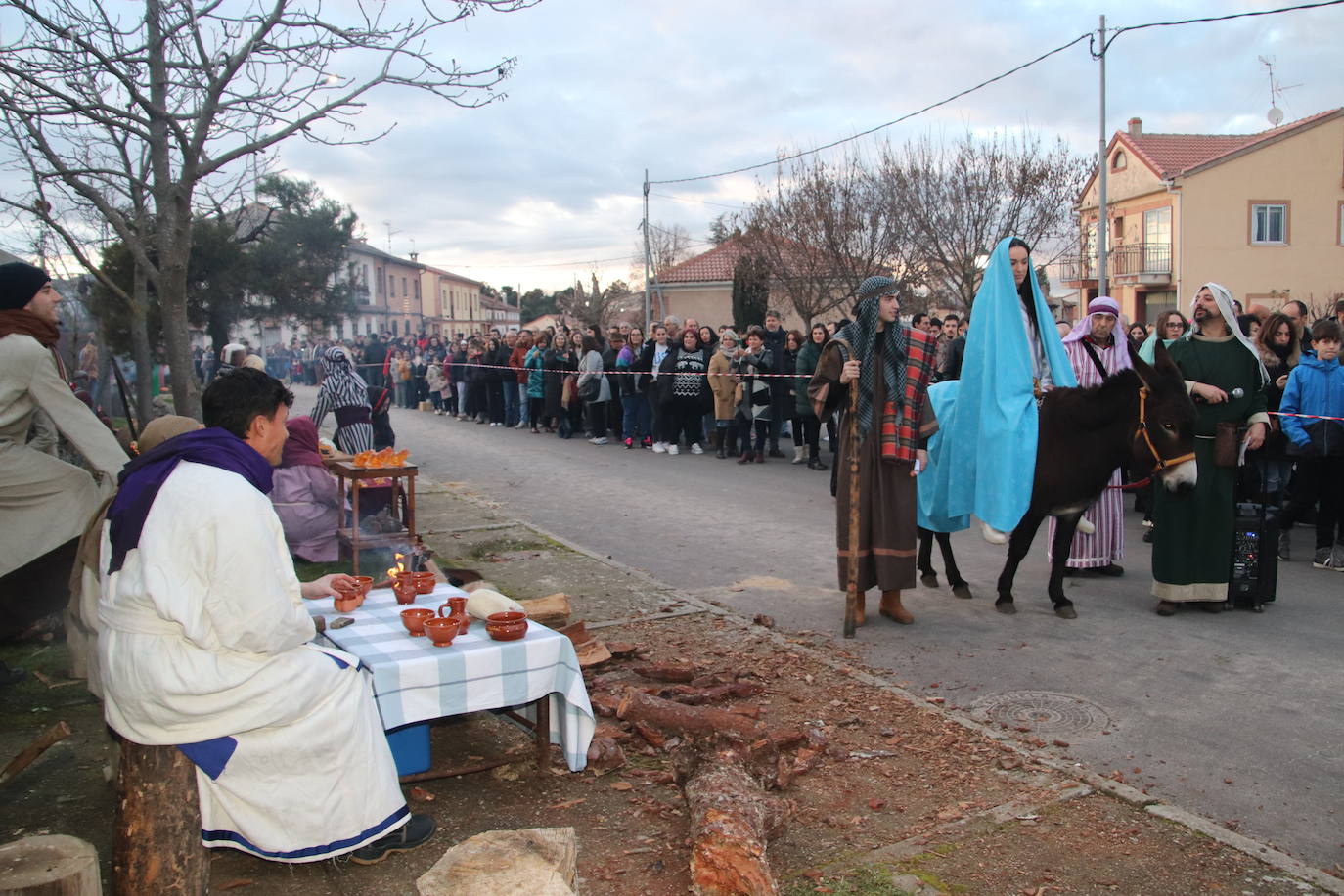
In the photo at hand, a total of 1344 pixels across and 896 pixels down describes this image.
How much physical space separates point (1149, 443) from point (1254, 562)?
3.70 ft

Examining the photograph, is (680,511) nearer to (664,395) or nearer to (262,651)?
(664,395)

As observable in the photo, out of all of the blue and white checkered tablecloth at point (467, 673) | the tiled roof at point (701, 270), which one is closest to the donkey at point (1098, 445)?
the blue and white checkered tablecloth at point (467, 673)

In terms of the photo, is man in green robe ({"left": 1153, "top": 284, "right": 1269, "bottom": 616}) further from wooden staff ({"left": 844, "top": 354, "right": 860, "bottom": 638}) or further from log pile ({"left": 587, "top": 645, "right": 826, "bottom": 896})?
log pile ({"left": 587, "top": 645, "right": 826, "bottom": 896})

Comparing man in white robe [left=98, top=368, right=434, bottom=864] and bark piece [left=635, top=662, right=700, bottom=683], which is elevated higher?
man in white robe [left=98, top=368, right=434, bottom=864]

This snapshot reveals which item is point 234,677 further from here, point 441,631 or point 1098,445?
point 1098,445

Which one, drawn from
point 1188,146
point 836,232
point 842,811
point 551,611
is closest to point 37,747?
point 551,611

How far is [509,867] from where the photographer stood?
3.15 m

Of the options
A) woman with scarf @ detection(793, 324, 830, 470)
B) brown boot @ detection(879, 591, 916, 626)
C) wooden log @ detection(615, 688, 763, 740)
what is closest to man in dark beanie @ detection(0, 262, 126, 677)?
wooden log @ detection(615, 688, 763, 740)

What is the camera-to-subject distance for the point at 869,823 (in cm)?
420

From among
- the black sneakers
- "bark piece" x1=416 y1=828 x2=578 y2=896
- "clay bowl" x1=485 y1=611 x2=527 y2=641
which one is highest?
"clay bowl" x1=485 y1=611 x2=527 y2=641

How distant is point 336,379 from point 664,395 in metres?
7.59

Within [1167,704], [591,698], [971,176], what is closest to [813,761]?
[591,698]

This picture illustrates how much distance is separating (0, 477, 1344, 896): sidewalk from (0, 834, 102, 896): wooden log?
2.47 feet

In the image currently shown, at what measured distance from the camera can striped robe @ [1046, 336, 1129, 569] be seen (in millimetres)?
8070
